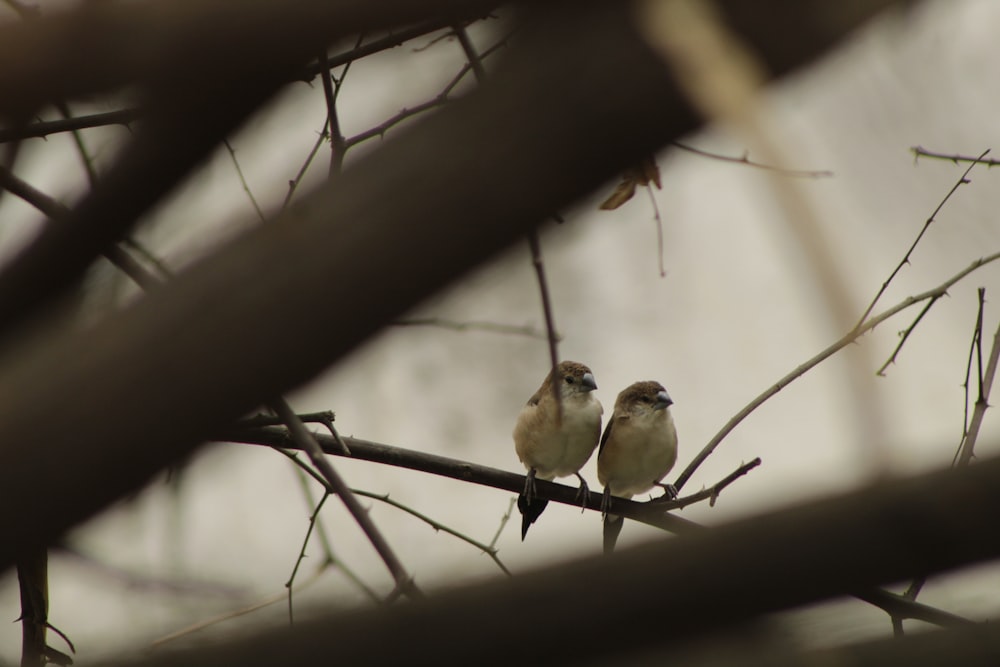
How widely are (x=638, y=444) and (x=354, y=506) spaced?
3.26m

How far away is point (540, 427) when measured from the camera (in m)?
4.84

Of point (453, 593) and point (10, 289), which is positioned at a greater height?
point (10, 289)

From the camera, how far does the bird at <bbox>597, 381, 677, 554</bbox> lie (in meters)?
4.89

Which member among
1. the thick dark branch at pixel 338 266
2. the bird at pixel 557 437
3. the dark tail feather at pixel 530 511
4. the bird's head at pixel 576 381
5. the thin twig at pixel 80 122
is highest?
the bird's head at pixel 576 381

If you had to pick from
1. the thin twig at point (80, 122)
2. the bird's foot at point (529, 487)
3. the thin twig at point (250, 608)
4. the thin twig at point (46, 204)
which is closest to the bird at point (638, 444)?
the bird's foot at point (529, 487)

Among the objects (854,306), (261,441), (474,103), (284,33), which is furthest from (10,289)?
(261,441)

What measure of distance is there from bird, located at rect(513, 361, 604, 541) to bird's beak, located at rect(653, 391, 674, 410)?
0.27 m

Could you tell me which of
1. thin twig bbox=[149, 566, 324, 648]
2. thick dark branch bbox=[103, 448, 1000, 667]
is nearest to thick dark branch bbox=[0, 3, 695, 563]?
thick dark branch bbox=[103, 448, 1000, 667]

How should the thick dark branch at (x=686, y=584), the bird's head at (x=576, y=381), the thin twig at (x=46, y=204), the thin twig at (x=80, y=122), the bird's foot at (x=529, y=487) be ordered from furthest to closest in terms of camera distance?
1. the bird's head at (x=576, y=381)
2. the bird's foot at (x=529, y=487)
3. the thin twig at (x=80, y=122)
4. the thin twig at (x=46, y=204)
5. the thick dark branch at (x=686, y=584)

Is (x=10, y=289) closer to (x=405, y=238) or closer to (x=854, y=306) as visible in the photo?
(x=405, y=238)

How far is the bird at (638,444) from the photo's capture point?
4.89 metres

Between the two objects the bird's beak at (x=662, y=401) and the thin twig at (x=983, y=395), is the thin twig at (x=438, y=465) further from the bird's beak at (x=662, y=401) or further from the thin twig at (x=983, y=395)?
the bird's beak at (x=662, y=401)

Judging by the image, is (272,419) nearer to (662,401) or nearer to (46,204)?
(46,204)

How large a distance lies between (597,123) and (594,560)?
0.40 m
